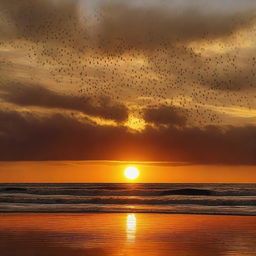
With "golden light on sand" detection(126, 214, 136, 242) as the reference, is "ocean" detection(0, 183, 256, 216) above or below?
above

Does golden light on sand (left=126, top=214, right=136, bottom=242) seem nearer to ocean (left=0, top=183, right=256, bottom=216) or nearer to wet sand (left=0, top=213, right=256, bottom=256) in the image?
wet sand (left=0, top=213, right=256, bottom=256)

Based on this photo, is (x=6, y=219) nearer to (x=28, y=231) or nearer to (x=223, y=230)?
(x=28, y=231)

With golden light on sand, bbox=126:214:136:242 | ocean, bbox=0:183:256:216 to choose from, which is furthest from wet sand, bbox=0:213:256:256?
ocean, bbox=0:183:256:216

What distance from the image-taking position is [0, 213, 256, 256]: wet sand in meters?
14.4

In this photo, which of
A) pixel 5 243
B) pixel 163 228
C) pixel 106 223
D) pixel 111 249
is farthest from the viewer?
pixel 106 223

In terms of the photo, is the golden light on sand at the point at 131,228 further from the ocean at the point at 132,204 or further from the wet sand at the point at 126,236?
the ocean at the point at 132,204

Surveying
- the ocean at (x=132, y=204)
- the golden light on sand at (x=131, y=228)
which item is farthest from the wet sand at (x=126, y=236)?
the ocean at (x=132, y=204)

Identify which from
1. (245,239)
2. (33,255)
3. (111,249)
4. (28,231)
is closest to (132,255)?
(111,249)

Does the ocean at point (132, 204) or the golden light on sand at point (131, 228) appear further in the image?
the ocean at point (132, 204)

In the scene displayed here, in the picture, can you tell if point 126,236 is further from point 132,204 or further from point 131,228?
point 132,204

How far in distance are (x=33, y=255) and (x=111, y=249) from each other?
250 centimetres

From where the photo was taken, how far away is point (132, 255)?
1353 centimetres

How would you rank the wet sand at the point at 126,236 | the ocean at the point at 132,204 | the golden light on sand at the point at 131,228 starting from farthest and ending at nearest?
1. the ocean at the point at 132,204
2. the golden light on sand at the point at 131,228
3. the wet sand at the point at 126,236

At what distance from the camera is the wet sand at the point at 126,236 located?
47.3 feet
